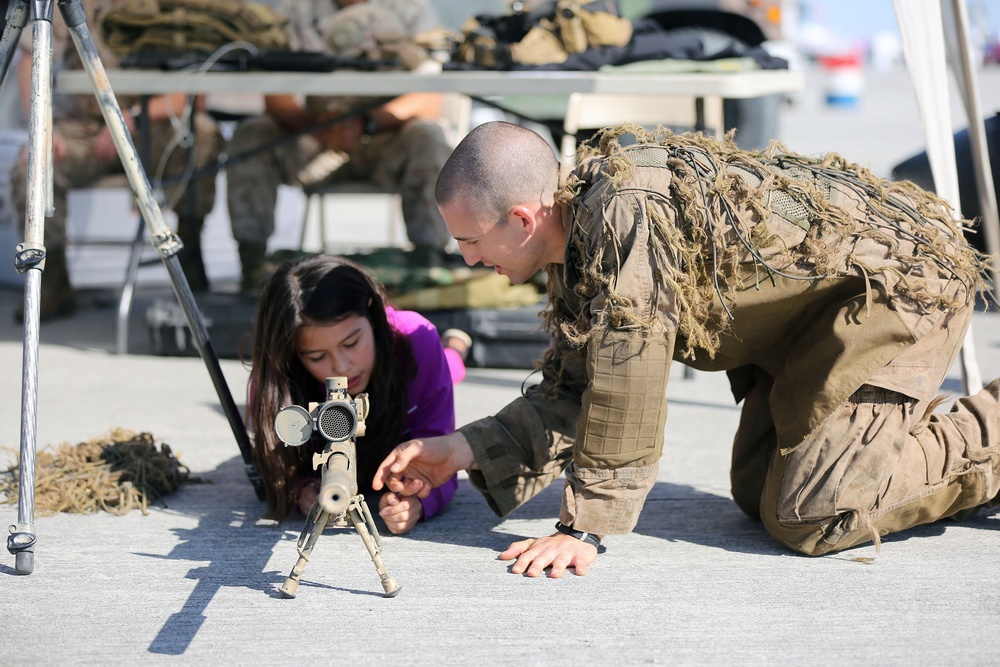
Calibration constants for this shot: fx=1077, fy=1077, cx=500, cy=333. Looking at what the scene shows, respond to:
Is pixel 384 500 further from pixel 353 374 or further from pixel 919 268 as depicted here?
pixel 919 268

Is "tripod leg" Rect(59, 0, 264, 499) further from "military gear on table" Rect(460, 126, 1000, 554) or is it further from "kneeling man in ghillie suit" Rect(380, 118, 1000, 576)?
"military gear on table" Rect(460, 126, 1000, 554)

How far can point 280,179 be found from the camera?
5230 millimetres

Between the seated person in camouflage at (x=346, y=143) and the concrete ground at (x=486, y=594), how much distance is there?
218 centimetres

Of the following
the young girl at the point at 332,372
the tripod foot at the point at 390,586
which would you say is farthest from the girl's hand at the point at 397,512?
the tripod foot at the point at 390,586

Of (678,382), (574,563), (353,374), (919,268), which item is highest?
(919,268)

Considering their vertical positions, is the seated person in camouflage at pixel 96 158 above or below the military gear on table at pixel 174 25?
below

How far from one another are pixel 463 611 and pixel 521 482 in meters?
0.49

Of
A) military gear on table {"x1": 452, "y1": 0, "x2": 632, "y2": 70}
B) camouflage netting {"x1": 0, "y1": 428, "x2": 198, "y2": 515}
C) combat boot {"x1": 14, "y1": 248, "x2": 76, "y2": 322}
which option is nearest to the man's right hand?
camouflage netting {"x1": 0, "y1": 428, "x2": 198, "y2": 515}

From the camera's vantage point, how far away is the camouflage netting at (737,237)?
2.11 metres

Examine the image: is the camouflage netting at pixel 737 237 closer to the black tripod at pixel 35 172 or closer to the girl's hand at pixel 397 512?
the girl's hand at pixel 397 512

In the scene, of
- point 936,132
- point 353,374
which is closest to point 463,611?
point 353,374

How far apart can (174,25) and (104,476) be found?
2.39 meters

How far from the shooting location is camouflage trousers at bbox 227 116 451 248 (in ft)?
16.2

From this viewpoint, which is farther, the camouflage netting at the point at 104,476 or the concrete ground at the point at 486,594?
the camouflage netting at the point at 104,476
